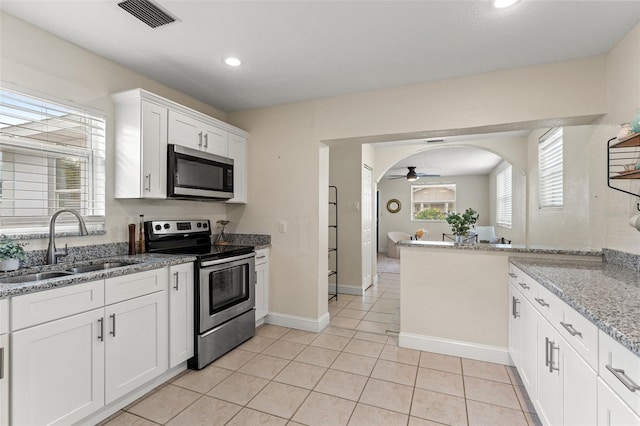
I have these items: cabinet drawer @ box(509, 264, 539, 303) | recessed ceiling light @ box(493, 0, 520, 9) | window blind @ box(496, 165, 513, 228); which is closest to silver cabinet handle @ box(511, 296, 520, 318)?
cabinet drawer @ box(509, 264, 539, 303)

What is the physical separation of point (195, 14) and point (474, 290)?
9.51 feet

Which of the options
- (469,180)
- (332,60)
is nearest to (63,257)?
(332,60)

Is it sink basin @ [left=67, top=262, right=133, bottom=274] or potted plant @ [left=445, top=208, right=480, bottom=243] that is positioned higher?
potted plant @ [left=445, top=208, right=480, bottom=243]

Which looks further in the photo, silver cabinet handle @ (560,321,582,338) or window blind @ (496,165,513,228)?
window blind @ (496,165,513,228)

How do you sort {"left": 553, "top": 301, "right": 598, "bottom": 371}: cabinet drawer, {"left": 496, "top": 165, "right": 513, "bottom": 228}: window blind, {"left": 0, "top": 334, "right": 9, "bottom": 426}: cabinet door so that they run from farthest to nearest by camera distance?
{"left": 496, "top": 165, "right": 513, "bottom": 228}: window blind < {"left": 0, "top": 334, "right": 9, "bottom": 426}: cabinet door < {"left": 553, "top": 301, "right": 598, "bottom": 371}: cabinet drawer

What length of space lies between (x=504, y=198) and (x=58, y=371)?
771 cm

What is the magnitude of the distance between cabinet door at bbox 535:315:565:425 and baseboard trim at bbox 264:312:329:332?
2.01 m

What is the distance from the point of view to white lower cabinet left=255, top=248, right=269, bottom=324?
131 inches

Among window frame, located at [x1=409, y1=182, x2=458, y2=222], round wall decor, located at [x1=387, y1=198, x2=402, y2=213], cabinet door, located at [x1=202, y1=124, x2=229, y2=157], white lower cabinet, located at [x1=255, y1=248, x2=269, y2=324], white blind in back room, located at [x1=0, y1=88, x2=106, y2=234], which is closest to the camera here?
white blind in back room, located at [x1=0, y1=88, x2=106, y2=234]

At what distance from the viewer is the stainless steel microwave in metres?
2.65

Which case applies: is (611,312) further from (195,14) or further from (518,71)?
(195,14)

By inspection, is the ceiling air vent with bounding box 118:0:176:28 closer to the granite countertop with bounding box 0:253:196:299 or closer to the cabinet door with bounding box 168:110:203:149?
the cabinet door with bounding box 168:110:203:149

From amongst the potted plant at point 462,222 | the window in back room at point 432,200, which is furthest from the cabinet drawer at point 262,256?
the window in back room at point 432,200

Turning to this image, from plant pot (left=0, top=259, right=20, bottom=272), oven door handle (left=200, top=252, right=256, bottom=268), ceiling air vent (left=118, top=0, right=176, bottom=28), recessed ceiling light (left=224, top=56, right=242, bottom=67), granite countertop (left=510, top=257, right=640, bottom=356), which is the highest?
recessed ceiling light (left=224, top=56, right=242, bottom=67)
